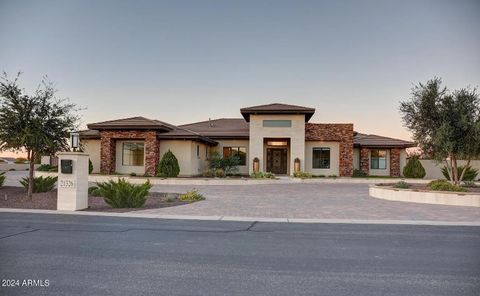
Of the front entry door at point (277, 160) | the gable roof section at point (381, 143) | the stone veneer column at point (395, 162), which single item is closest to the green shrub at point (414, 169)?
the gable roof section at point (381, 143)

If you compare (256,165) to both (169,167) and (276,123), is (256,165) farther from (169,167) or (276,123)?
(169,167)

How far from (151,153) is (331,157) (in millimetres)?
15752

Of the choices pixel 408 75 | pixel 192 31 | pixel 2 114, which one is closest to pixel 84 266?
pixel 2 114

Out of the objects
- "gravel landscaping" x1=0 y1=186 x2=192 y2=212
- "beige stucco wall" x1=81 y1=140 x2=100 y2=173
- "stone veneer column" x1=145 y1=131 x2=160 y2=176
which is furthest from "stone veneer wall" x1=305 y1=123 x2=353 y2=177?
"beige stucco wall" x1=81 y1=140 x2=100 y2=173

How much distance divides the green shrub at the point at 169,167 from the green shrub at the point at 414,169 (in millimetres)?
19857

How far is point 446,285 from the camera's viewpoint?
485 cm

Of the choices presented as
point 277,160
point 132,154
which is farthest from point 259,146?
point 132,154

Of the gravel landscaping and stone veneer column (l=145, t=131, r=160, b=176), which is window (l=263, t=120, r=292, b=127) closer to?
stone veneer column (l=145, t=131, r=160, b=176)

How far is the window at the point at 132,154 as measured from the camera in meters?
28.9

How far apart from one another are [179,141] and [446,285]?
80.7 ft

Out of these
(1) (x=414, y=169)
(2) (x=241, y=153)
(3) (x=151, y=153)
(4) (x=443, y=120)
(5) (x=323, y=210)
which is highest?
(4) (x=443, y=120)

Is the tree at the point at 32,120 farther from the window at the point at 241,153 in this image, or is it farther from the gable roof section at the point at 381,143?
the gable roof section at the point at 381,143

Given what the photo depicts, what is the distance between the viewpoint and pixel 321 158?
31.1 meters

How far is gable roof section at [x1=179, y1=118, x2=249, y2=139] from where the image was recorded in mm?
31803
